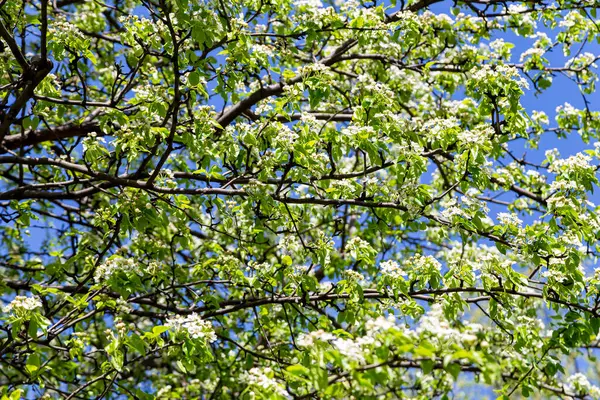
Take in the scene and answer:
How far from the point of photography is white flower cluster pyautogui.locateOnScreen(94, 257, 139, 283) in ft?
15.5

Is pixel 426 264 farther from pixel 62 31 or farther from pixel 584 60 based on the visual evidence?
pixel 584 60

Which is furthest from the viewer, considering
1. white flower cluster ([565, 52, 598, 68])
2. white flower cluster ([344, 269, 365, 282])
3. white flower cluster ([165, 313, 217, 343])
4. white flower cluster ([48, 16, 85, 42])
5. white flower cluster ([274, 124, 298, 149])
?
white flower cluster ([565, 52, 598, 68])

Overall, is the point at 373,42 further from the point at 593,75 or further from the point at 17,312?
the point at 17,312

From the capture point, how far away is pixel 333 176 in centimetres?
495

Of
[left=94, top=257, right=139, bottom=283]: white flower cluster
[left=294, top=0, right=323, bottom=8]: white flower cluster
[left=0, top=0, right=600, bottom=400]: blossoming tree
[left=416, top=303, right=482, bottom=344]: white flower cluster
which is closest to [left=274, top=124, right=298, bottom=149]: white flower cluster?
[left=0, top=0, right=600, bottom=400]: blossoming tree

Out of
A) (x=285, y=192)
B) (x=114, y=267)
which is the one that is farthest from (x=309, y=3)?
(x=114, y=267)

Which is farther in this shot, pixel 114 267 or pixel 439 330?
pixel 114 267

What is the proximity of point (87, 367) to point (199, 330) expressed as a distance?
470cm

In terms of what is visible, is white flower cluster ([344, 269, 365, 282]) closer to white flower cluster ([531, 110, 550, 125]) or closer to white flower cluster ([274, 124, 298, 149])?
white flower cluster ([274, 124, 298, 149])

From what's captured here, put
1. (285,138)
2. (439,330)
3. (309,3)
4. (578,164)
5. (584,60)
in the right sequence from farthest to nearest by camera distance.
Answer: (584,60) → (309,3) → (578,164) → (285,138) → (439,330)

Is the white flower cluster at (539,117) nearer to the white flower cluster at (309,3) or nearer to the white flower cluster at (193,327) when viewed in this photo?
the white flower cluster at (309,3)

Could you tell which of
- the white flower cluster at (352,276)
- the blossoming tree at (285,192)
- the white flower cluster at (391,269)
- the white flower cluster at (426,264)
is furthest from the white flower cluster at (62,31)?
the white flower cluster at (426,264)

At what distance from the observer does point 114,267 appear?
4.75 m

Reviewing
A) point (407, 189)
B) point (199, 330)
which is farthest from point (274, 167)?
point (199, 330)
